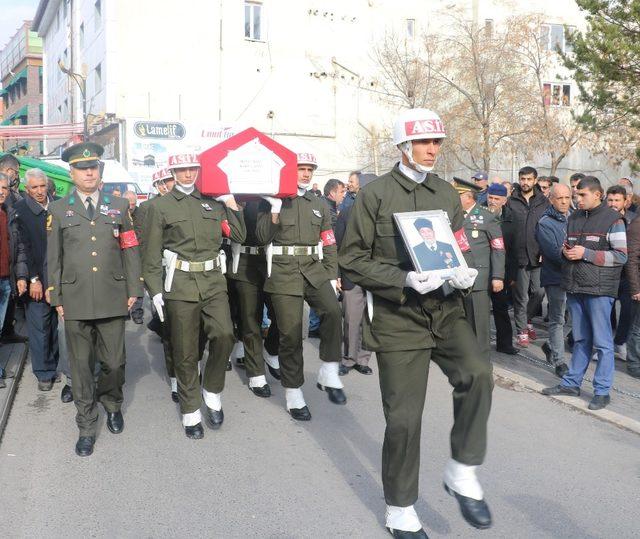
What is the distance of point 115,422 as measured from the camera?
598cm

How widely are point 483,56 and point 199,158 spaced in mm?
25708

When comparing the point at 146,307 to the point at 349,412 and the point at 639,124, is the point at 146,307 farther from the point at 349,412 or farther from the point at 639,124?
the point at 639,124

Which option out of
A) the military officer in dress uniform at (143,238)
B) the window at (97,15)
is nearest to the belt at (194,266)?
the military officer in dress uniform at (143,238)

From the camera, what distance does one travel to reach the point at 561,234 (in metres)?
8.01

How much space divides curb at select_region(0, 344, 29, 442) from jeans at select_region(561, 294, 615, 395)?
4.83 m

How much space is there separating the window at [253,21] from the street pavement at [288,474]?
28137mm

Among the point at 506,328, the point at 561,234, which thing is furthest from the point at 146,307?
the point at 561,234

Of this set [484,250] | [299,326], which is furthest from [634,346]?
[299,326]

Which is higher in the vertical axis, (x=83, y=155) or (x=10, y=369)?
(x=83, y=155)

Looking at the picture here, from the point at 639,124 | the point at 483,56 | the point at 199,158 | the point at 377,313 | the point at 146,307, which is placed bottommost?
the point at 146,307

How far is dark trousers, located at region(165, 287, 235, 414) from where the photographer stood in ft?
19.5

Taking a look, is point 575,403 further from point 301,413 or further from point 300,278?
point 300,278

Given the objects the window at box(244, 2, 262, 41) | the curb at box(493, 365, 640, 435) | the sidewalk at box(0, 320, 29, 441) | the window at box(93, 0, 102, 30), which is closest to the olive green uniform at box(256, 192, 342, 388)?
the curb at box(493, 365, 640, 435)

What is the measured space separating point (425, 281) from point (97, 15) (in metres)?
33.6
